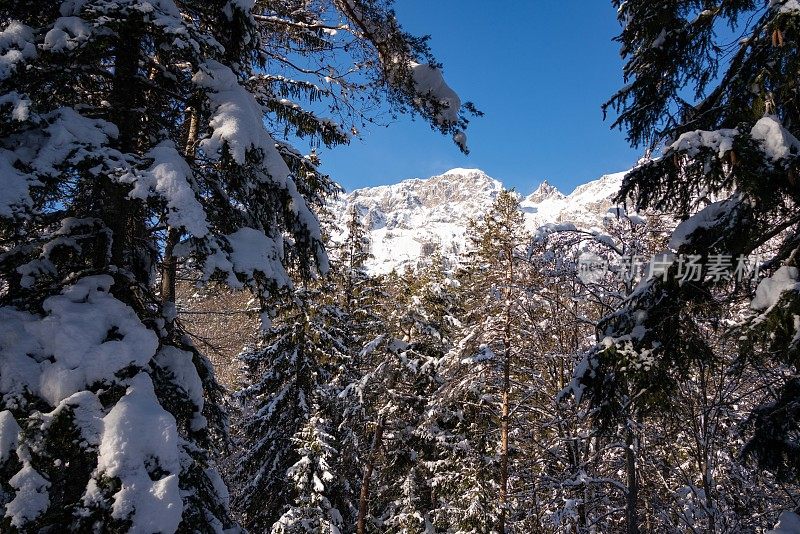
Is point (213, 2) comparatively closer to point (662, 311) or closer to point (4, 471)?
point (4, 471)

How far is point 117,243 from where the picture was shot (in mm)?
3283

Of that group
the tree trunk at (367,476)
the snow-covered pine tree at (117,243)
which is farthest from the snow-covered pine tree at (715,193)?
the tree trunk at (367,476)

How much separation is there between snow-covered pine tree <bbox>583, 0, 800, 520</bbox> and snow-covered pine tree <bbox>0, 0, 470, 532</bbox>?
312 centimetres

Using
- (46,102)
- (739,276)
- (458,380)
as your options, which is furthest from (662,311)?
(458,380)

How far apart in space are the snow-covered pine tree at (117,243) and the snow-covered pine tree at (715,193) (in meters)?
3.12

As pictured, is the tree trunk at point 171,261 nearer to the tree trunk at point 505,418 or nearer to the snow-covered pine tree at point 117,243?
the snow-covered pine tree at point 117,243

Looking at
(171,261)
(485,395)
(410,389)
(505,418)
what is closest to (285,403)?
(410,389)

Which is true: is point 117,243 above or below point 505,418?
above

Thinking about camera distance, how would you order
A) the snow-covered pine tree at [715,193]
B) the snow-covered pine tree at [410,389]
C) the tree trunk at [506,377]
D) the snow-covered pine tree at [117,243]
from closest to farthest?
1. the snow-covered pine tree at [117,243]
2. the snow-covered pine tree at [715,193]
3. the tree trunk at [506,377]
4. the snow-covered pine tree at [410,389]

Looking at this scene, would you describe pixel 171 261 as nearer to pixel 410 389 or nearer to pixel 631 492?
pixel 631 492

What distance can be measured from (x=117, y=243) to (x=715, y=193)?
453 centimetres

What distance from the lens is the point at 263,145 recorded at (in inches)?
132

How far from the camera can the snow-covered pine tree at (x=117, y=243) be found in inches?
88.3
